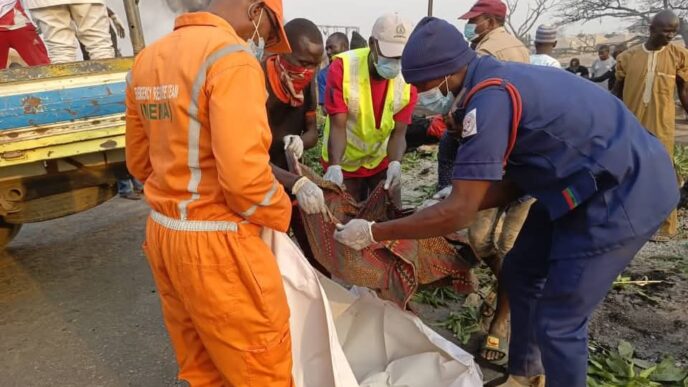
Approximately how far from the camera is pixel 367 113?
3.32m

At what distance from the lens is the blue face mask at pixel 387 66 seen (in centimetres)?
310

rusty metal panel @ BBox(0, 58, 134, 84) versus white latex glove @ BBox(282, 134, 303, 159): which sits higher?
rusty metal panel @ BBox(0, 58, 134, 84)

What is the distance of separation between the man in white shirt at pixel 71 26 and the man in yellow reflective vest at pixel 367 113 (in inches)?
78.3

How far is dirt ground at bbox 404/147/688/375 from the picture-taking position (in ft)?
9.89

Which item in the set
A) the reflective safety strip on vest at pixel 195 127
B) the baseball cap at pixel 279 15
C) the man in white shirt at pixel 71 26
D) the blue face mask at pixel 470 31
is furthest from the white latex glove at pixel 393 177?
the man in white shirt at pixel 71 26

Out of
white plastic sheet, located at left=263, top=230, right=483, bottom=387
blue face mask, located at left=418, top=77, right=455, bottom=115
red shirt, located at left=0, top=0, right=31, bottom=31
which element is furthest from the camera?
red shirt, located at left=0, top=0, right=31, bottom=31

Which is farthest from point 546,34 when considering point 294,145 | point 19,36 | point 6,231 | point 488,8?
point 6,231

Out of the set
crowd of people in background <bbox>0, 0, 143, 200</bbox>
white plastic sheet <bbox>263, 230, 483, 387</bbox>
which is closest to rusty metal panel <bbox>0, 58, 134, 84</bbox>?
crowd of people in background <bbox>0, 0, 143, 200</bbox>

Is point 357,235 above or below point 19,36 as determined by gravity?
below

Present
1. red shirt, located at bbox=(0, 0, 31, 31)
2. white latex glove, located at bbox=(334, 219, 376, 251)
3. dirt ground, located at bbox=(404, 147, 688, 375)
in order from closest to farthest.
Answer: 1. white latex glove, located at bbox=(334, 219, 376, 251)
2. dirt ground, located at bbox=(404, 147, 688, 375)
3. red shirt, located at bbox=(0, 0, 31, 31)

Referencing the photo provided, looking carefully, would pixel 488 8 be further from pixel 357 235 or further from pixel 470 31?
pixel 357 235

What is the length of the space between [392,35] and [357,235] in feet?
4.48

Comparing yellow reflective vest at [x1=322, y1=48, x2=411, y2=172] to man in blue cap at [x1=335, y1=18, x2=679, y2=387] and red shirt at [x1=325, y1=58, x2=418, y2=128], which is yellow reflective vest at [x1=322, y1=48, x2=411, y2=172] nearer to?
red shirt at [x1=325, y1=58, x2=418, y2=128]

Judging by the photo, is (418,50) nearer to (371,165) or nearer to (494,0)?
(371,165)
